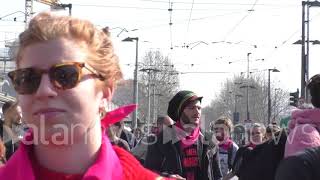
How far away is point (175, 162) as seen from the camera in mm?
6410

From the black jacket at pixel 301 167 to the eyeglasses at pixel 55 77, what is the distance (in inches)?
42.9

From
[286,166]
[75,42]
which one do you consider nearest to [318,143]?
[286,166]

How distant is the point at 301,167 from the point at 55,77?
1.20m

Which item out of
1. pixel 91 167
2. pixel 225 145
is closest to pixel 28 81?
pixel 91 167

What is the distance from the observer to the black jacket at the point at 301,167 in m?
2.64

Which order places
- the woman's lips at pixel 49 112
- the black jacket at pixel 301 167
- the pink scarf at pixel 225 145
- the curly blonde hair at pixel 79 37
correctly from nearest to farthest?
the woman's lips at pixel 49 112 → the curly blonde hair at pixel 79 37 → the black jacket at pixel 301 167 → the pink scarf at pixel 225 145

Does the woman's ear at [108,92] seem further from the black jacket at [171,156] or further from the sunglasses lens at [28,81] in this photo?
the black jacket at [171,156]

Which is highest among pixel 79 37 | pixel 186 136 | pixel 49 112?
pixel 79 37

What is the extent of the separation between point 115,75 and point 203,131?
4.84m

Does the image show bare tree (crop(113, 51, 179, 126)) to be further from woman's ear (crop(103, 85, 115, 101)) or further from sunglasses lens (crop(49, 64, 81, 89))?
sunglasses lens (crop(49, 64, 81, 89))

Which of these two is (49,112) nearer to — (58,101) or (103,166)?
(58,101)

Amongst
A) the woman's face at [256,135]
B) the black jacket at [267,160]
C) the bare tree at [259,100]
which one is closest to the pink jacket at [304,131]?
the black jacket at [267,160]

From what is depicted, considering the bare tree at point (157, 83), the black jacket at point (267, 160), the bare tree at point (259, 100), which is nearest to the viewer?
the black jacket at point (267, 160)

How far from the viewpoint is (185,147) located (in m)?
6.59
